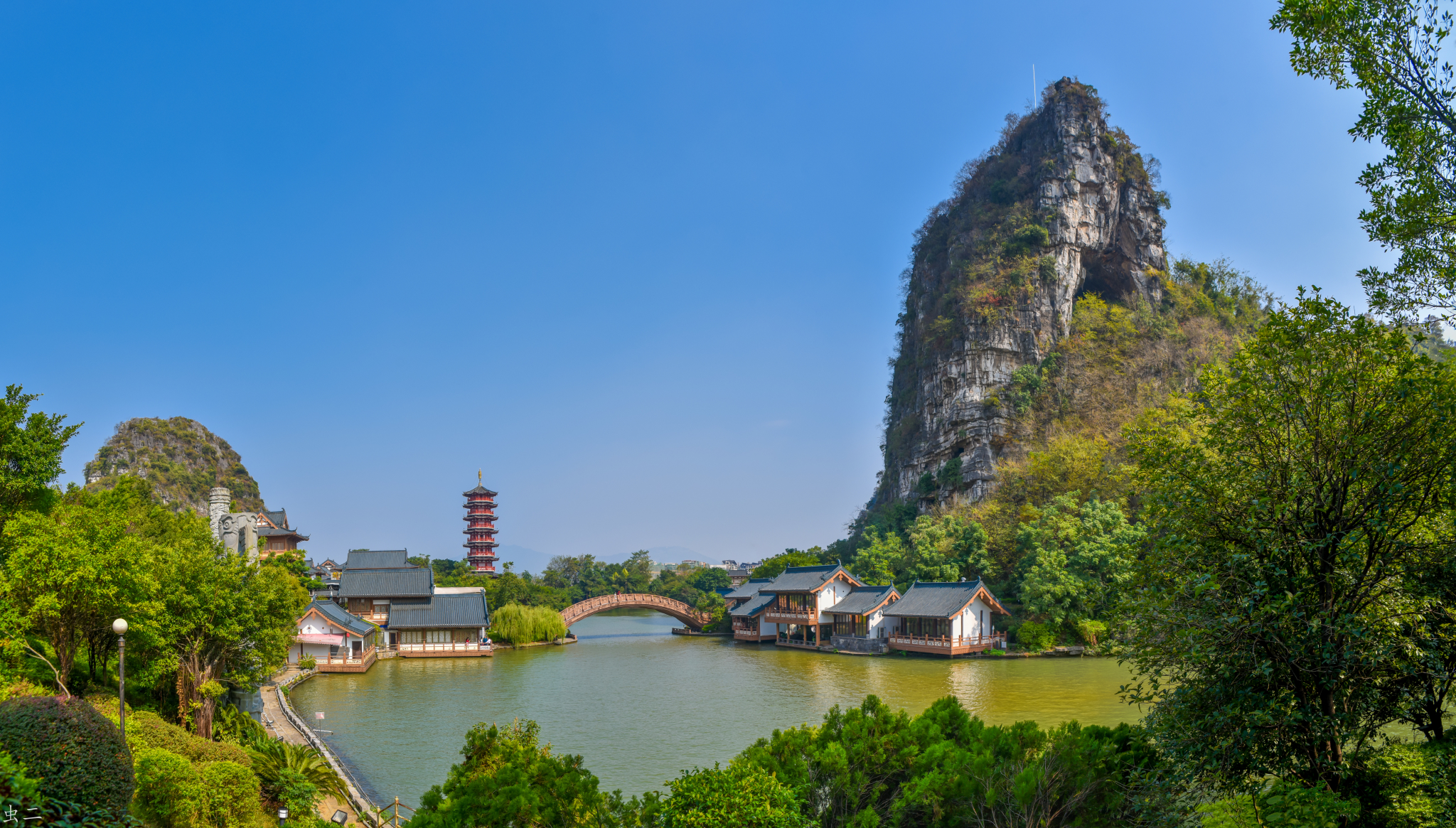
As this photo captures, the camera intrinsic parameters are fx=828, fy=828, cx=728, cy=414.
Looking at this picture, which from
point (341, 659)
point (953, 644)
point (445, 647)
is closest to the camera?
point (341, 659)

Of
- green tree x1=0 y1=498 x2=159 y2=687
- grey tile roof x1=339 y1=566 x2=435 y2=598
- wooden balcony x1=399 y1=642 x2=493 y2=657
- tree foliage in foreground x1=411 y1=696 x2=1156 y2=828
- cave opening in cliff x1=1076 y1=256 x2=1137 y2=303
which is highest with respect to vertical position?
cave opening in cliff x1=1076 y1=256 x2=1137 y2=303

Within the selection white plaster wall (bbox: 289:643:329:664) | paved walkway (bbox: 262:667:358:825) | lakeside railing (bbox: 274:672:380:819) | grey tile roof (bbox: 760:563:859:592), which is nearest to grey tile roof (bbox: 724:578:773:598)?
grey tile roof (bbox: 760:563:859:592)

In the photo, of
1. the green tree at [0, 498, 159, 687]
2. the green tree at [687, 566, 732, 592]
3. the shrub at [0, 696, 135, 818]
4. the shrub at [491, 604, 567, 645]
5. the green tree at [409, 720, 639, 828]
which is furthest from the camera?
the green tree at [687, 566, 732, 592]

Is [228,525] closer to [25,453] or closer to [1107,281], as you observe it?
[25,453]

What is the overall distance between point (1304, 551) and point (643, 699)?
709 inches

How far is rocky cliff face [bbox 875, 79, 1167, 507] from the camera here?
146 ft

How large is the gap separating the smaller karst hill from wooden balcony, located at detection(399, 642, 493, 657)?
36721 millimetres

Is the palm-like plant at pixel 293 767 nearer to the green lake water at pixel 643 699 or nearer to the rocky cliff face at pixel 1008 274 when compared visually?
the green lake water at pixel 643 699

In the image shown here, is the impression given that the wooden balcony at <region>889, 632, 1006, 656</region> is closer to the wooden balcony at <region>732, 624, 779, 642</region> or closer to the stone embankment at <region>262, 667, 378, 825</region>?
the wooden balcony at <region>732, 624, 779, 642</region>

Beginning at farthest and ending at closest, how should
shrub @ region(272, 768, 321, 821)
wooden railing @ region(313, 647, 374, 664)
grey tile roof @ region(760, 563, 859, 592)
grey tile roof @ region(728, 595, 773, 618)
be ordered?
grey tile roof @ region(728, 595, 773, 618) → grey tile roof @ region(760, 563, 859, 592) → wooden railing @ region(313, 647, 374, 664) → shrub @ region(272, 768, 321, 821)

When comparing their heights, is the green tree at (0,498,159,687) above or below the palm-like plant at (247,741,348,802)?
above

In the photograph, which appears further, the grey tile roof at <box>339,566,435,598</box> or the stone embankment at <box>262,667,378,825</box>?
the grey tile roof at <box>339,566,435,598</box>

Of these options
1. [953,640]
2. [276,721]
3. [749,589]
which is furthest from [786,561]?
[276,721]

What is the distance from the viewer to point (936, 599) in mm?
30203
